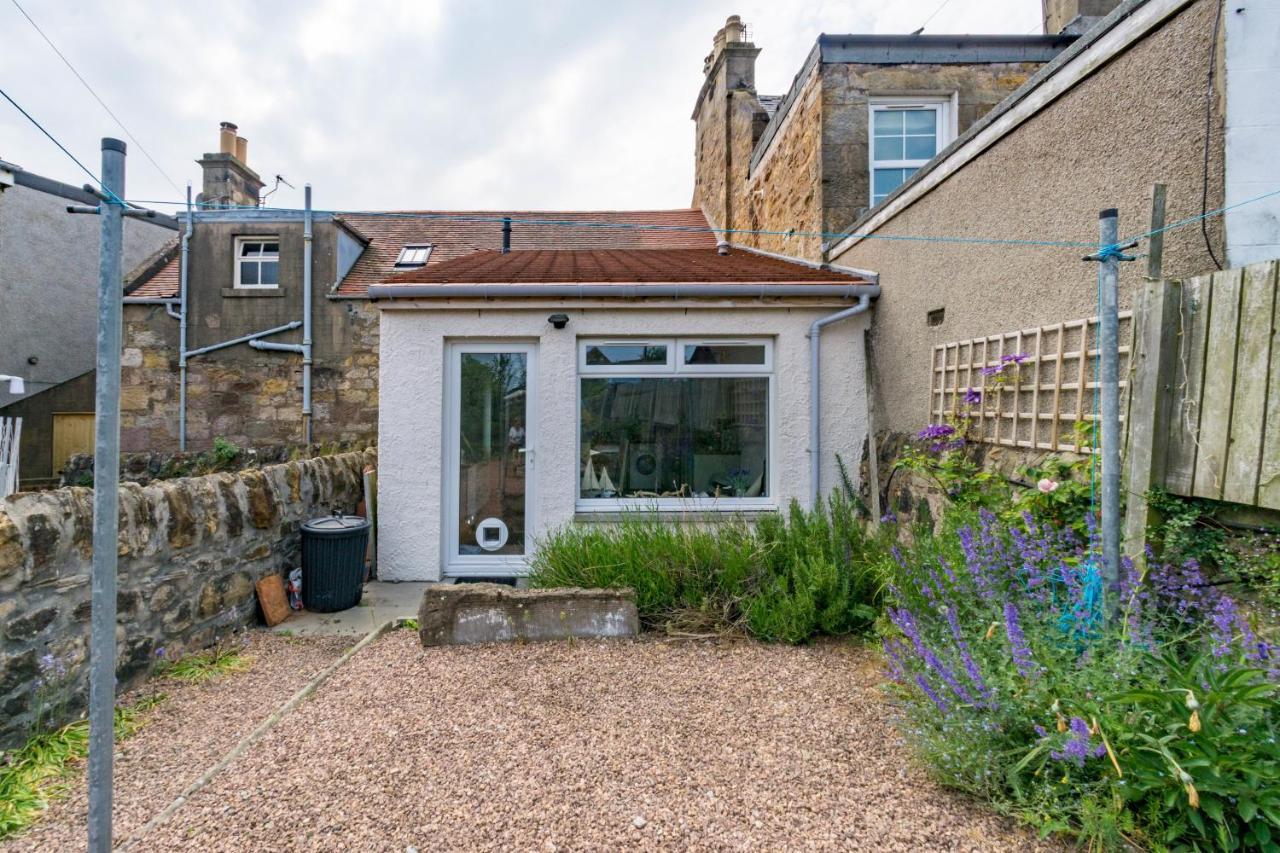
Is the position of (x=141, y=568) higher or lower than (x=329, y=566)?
higher

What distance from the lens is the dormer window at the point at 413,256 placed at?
1234 centimetres

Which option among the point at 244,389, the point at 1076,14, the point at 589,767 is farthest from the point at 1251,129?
the point at 244,389

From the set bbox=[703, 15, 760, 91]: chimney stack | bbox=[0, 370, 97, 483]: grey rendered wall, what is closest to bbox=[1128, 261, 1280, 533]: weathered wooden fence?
bbox=[703, 15, 760, 91]: chimney stack

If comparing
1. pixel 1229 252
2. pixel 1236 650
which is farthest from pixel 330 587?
pixel 1229 252

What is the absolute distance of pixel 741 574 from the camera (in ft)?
14.0

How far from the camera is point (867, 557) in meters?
4.28

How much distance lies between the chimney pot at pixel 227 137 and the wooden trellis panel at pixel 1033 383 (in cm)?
1602

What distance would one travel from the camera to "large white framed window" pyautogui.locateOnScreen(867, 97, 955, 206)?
7.22 meters

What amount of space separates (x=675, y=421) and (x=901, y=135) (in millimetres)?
4559

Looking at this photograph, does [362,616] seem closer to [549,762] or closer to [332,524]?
[332,524]

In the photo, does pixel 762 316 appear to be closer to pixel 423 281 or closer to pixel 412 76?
pixel 423 281

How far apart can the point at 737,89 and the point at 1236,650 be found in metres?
10.8

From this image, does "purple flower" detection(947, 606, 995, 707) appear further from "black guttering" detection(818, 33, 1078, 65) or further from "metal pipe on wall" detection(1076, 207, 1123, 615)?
"black guttering" detection(818, 33, 1078, 65)

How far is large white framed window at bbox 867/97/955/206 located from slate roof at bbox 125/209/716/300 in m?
5.06
